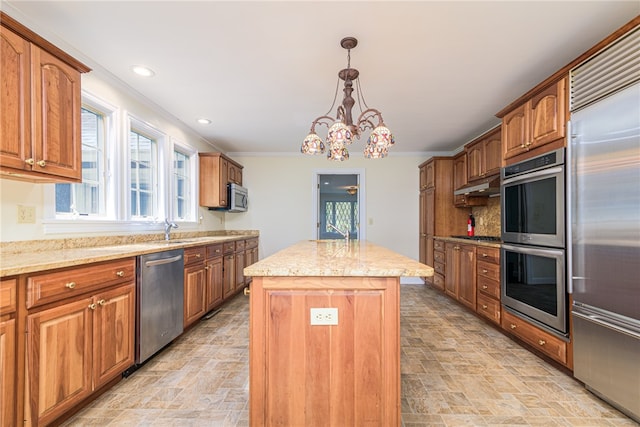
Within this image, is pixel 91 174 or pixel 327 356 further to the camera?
pixel 91 174

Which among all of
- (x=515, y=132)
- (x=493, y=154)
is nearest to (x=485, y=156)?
(x=493, y=154)

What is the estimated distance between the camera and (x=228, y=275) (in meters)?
3.94

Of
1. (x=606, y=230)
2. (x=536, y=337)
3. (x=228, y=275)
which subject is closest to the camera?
(x=606, y=230)

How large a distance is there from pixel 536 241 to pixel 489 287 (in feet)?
3.08

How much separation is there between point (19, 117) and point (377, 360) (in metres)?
2.31

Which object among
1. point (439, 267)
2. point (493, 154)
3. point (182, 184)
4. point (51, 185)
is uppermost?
point (493, 154)

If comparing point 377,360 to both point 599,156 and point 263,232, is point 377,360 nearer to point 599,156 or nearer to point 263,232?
point 599,156

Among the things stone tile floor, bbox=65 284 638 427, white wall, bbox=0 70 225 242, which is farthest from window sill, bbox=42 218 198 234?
stone tile floor, bbox=65 284 638 427

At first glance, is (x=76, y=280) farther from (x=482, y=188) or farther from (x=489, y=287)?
(x=482, y=188)

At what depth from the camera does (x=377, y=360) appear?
1384 mm

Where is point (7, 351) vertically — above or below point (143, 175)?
below

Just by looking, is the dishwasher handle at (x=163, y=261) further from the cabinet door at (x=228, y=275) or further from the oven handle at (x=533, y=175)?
the oven handle at (x=533, y=175)

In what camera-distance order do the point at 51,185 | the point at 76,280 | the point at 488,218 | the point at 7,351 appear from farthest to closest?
1. the point at 488,218
2. the point at 51,185
3. the point at 76,280
4. the point at 7,351

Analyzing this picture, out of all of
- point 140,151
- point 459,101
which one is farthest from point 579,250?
point 140,151
